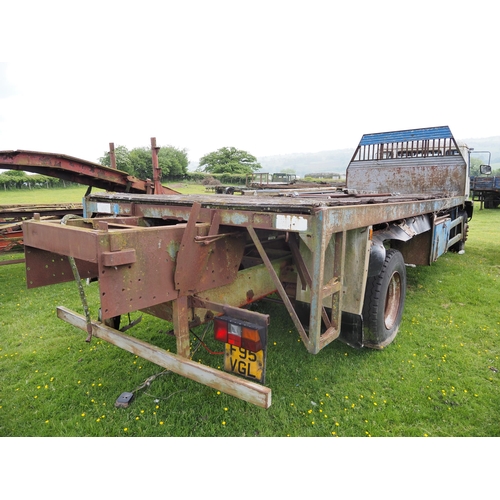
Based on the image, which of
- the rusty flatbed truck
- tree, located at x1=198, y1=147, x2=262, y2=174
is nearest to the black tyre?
the rusty flatbed truck

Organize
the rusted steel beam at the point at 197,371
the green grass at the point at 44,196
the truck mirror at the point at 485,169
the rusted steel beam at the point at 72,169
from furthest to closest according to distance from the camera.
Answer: the green grass at the point at 44,196
the truck mirror at the point at 485,169
the rusted steel beam at the point at 72,169
the rusted steel beam at the point at 197,371

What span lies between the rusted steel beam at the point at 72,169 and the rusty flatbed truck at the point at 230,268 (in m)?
2.61

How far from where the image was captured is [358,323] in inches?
111

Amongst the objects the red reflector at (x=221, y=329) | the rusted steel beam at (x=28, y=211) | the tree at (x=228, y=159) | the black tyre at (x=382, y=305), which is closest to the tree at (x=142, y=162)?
the tree at (x=228, y=159)

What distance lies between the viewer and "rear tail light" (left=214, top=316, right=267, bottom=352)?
6.41 ft

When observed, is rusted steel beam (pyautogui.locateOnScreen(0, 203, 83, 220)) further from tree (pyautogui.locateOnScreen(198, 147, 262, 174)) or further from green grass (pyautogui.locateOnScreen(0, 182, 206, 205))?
tree (pyautogui.locateOnScreen(198, 147, 262, 174))

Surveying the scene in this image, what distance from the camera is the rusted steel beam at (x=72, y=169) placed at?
5352 millimetres

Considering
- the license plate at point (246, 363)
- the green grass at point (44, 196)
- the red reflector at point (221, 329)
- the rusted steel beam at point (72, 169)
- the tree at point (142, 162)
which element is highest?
the tree at point (142, 162)

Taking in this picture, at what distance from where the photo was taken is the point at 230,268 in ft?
8.41

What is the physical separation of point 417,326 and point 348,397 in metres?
1.72

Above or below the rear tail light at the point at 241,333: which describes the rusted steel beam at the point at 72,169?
above

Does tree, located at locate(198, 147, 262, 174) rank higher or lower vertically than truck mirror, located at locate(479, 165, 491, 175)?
higher

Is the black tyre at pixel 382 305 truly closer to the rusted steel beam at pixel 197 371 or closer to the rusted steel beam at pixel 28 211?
the rusted steel beam at pixel 197 371

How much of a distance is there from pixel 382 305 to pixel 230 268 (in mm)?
1515
